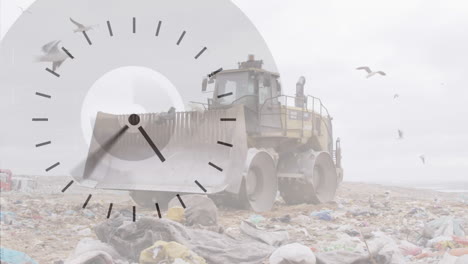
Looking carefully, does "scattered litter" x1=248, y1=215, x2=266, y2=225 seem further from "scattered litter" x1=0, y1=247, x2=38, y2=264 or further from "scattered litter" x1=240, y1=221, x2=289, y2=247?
"scattered litter" x1=0, y1=247, x2=38, y2=264

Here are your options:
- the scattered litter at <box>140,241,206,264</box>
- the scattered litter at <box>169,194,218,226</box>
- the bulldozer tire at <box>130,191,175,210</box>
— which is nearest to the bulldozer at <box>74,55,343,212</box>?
the bulldozer tire at <box>130,191,175,210</box>

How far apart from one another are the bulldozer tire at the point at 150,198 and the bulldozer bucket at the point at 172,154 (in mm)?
298

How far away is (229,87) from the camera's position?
24.7ft

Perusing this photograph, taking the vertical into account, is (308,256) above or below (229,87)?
below

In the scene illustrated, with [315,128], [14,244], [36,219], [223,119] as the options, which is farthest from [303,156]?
[14,244]

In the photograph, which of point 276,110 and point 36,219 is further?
point 276,110

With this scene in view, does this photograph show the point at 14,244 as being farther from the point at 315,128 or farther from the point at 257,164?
the point at 315,128

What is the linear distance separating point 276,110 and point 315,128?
1.54 meters

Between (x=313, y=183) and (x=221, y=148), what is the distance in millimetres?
2139

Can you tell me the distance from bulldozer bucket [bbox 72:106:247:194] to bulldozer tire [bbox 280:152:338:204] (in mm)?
1770

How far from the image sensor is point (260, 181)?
7.38 meters

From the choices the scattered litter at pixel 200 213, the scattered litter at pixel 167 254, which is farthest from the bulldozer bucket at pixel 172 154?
the scattered litter at pixel 167 254

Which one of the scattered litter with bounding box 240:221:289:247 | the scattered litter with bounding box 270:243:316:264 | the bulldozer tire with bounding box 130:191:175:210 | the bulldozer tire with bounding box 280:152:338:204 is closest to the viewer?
the scattered litter with bounding box 270:243:316:264

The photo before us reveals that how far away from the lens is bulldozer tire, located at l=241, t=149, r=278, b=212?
7.04 metres
